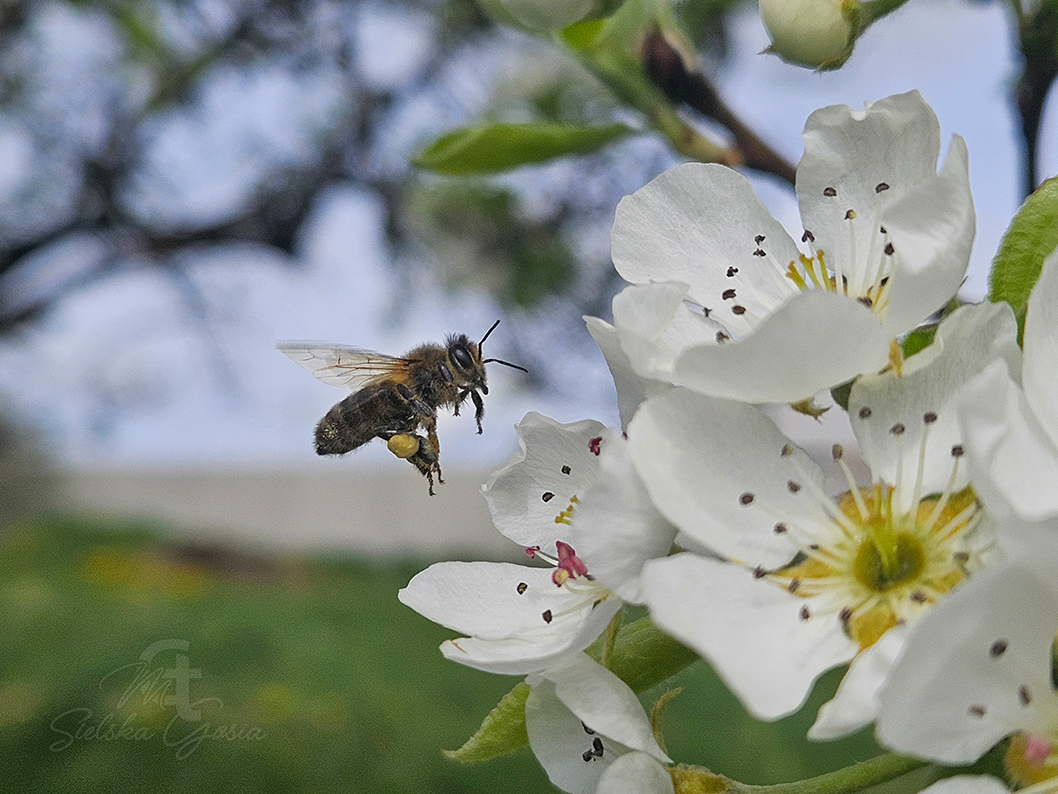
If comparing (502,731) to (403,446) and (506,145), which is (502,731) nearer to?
(403,446)

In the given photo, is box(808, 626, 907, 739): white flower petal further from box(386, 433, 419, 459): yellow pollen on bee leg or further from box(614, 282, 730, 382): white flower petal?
box(386, 433, 419, 459): yellow pollen on bee leg

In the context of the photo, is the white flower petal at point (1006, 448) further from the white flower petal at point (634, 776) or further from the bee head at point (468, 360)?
the bee head at point (468, 360)

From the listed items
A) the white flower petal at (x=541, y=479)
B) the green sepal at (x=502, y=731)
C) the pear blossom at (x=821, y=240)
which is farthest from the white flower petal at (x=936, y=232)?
the green sepal at (x=502, y=731)

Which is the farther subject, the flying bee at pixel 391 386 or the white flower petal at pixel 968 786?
the flying bee at pixel 391 386

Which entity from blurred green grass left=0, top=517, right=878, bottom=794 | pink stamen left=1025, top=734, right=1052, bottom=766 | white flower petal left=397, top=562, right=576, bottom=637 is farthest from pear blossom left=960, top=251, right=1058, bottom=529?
blurred green grass left=0, top=517, right=878, bottom=794

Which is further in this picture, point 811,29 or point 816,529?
point 811,29

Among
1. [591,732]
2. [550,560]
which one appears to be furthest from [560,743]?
[550,560]
